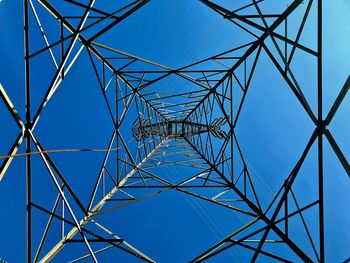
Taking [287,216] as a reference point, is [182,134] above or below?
above

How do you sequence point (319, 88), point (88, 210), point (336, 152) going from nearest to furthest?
1. point (336, 152)
2. point (319, 88)
3. point (88, 210)

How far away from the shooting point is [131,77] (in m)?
11.8

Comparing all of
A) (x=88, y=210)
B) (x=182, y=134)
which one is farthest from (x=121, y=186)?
(x=182, y=134)

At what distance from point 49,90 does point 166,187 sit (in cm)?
476

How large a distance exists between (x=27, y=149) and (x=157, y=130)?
46.1 ft

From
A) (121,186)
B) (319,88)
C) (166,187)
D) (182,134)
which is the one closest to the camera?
(319,88)

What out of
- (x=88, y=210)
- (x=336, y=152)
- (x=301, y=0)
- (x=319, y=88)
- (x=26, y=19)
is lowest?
(x=88, y=210)

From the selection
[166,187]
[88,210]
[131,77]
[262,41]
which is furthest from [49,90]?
[131,77]

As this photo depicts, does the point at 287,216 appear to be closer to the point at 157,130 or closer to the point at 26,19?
the point at 26,19

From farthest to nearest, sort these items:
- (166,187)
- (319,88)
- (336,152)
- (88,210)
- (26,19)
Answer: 1. (166,187)
2. (88,210)
3. (26,19)
4. (319,88)
5. (336,152)

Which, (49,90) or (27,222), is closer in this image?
(27,222)

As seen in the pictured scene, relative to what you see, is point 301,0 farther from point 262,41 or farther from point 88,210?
point 88,210

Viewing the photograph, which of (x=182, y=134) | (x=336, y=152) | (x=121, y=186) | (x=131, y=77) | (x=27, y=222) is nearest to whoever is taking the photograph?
(x=336, y=152)

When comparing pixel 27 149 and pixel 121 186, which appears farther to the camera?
pixel 121 186
